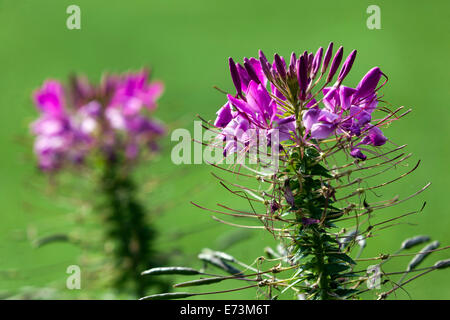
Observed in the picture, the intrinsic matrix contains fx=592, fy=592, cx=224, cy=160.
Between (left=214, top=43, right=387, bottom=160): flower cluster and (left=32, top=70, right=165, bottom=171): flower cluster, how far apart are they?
1.25 meters

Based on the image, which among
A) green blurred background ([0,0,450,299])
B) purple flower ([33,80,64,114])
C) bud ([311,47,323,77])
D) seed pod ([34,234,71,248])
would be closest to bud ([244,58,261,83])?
bud ([311,47,323,77])

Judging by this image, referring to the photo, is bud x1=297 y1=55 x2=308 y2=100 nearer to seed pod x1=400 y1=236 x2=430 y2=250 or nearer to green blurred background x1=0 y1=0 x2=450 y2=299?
seed pod x1=400 y1=236 x2=430 y2=250

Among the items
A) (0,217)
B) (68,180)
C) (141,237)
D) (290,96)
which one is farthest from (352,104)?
(0,217)

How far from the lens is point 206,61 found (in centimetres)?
857

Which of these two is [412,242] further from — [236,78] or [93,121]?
[93,121]

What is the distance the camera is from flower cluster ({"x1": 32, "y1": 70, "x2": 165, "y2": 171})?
249 cm

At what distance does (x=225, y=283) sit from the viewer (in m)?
3.72

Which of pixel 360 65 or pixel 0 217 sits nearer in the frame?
pixel 0 217

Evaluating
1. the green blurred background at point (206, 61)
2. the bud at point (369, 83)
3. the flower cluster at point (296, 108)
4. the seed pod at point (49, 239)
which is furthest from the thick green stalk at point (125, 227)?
the bud at point (369, 83)

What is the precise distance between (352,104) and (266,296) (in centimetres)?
48

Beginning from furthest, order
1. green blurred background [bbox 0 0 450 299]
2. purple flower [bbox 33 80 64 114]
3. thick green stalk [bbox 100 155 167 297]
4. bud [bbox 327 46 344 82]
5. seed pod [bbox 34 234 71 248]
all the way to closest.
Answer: green blurred background [bbox 0 0 450 299] → purple flower [bbox 33 80 64 114] → thick green stalk [bbox 100 155 167 297] → seed pod [bbox 34 234 71 248] → bud [bbox 327 46 344 82]

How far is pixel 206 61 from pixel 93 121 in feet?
20.4

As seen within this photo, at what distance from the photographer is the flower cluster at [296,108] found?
48.9 inches
